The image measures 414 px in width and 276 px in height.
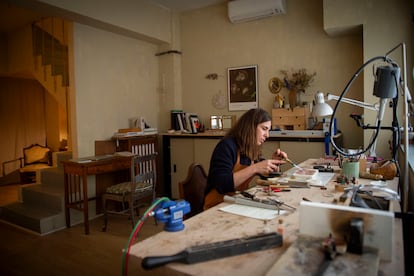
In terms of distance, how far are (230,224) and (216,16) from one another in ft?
12.9

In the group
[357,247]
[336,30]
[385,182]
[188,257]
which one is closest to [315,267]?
[357,247]

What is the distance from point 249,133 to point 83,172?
6.71ft

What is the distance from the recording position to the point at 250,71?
4293 millimetres

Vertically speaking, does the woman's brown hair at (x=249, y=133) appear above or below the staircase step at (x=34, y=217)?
above

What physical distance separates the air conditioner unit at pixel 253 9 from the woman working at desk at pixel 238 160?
2305 millimetres

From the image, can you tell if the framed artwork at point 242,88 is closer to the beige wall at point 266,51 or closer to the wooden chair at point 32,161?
the beige wall at point 266,51

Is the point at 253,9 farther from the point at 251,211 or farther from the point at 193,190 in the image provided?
the point at 251,211

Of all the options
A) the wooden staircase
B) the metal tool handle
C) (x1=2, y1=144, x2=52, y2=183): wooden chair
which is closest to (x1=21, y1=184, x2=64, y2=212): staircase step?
the wooden staircase

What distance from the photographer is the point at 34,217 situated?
343 cm

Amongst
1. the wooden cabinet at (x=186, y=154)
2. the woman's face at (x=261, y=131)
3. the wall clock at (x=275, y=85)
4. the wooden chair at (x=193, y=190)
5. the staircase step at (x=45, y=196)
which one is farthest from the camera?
the wooden cabinet at (x=186, y=154)

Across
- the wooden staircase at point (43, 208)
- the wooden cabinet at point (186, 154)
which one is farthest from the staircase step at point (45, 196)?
the wooden cabinet at point (186, 154)

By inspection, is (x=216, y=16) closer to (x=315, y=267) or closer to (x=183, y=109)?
(x=183, y=109)

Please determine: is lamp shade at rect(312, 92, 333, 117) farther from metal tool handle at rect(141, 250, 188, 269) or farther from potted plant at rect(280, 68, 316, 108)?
potted plant at rect(280, 68, 316, 108)

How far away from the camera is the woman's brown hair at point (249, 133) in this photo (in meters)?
2.05
